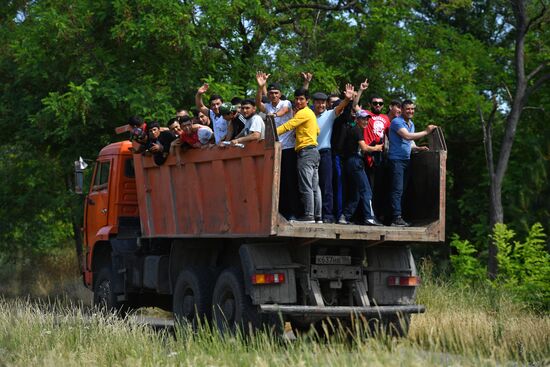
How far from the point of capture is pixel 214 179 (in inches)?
490

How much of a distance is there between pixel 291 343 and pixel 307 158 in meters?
3.40

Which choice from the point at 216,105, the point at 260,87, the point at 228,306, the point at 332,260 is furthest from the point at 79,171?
the point at 332,260

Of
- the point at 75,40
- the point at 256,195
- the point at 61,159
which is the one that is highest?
the point at 75,40

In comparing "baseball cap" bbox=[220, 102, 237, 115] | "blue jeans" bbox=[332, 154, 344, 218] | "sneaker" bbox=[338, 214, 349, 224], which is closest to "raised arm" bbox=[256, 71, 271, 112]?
"baseball cap" bbox=[220, 102, 237, 115]

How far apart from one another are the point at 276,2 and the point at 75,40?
13.7ft

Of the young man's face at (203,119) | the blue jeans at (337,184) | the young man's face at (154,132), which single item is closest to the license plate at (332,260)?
the blue jeans at (337,184)

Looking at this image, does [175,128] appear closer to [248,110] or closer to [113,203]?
[248,110]

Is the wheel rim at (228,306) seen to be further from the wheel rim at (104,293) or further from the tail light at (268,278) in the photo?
the wheel rim at (104,293)

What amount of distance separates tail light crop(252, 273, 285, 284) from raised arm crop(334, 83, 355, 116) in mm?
1967

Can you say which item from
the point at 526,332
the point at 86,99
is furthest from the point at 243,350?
the point at 86,99

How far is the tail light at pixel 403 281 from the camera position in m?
12.3

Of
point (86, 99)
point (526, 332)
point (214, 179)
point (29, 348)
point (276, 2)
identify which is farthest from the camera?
point (276, 2)

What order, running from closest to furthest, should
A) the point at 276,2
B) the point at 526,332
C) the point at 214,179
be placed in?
1. the point at 526,332
2. the point at 214,179
3. the point at 276,2

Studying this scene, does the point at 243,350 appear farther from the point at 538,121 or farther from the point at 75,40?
the point at 538,121
